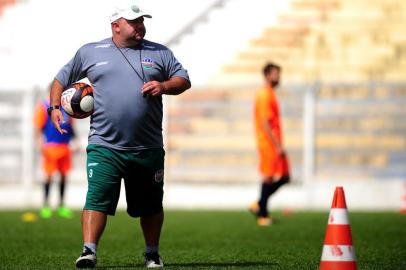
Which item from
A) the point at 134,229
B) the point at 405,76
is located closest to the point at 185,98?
the point at 405,76

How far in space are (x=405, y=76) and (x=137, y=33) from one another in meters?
16.0

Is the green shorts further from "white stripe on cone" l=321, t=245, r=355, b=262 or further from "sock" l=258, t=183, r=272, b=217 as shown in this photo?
"sock" l=258, t=183, r=272, b=217

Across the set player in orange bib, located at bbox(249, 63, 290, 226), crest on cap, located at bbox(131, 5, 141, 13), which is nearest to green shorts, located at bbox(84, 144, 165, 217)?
crest on cap, located at bbox(131, 5, 141, 13)

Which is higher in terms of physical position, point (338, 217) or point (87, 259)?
point (338, 217)

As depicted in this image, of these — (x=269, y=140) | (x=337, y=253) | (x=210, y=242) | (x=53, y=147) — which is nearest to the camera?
(x=337, y=253)

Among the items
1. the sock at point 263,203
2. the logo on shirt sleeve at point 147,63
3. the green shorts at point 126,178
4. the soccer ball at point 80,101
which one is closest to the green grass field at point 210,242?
the sock at point 263,203

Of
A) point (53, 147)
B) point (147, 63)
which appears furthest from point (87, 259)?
point (53, 147)

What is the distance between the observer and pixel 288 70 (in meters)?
22.8

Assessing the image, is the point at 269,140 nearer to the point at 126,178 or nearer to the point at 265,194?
the point at 265,194

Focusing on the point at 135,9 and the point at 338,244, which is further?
the point at 135,9

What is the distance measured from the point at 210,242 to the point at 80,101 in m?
3.33

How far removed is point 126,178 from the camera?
7781 millimetres

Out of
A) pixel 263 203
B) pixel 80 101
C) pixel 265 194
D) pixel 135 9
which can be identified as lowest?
pixel 263 203

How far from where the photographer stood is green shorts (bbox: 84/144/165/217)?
7625 millimetres
